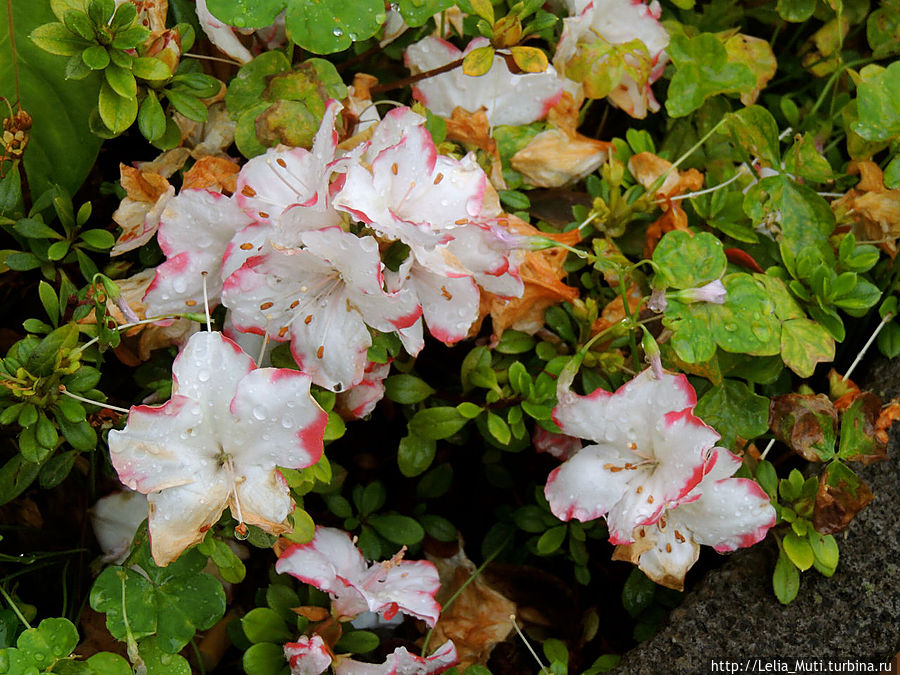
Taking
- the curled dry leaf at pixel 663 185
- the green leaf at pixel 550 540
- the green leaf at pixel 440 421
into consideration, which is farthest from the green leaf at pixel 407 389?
the curled dry leaf at pixel 663 185

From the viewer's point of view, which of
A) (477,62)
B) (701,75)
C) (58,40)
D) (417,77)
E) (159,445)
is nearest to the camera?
(159,445)

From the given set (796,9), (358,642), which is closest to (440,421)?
(358,642)

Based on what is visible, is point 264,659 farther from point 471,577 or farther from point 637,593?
point 637,593

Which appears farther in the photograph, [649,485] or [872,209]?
[872,209]

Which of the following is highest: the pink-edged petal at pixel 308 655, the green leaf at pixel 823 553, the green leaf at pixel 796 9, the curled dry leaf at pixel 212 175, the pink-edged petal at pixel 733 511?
the green leaf at pixel 796 9

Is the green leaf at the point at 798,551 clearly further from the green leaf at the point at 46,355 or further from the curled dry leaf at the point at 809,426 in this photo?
the green leaf at the point at 46,355

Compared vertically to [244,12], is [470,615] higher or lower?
lower

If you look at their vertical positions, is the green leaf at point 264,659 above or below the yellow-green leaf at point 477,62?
below
